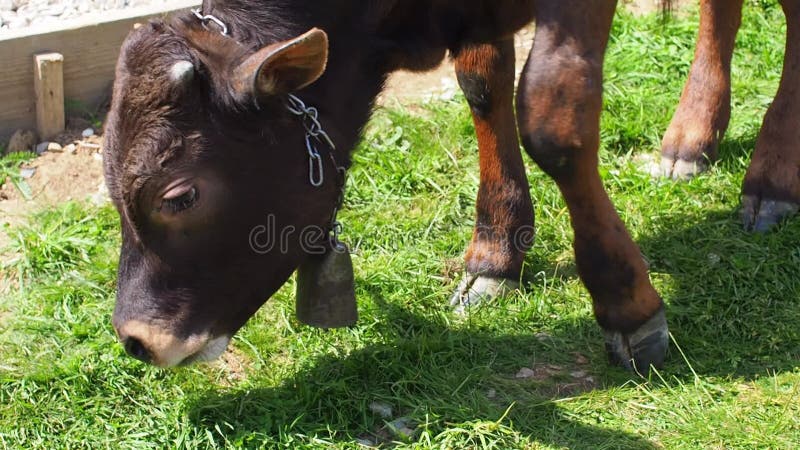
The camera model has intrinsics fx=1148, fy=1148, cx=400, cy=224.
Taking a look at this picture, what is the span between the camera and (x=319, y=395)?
4.68 m

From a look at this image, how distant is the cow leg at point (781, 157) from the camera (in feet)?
18.6

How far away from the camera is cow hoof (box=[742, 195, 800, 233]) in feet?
18.6

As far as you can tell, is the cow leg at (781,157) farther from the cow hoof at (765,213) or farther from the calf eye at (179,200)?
the calf eye at (179,200)

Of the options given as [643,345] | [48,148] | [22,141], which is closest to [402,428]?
[643,345]

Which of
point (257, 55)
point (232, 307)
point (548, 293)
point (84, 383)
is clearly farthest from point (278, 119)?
point (548, 293)

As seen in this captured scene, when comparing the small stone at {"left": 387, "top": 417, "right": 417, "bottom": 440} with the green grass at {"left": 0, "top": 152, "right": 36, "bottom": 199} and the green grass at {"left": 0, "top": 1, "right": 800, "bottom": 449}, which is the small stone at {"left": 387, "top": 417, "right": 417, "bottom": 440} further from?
the green grass at {"left": 0, "top": 152, "right": 36, "bottom": 199}

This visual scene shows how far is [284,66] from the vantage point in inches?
155

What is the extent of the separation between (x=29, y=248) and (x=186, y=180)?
212cm

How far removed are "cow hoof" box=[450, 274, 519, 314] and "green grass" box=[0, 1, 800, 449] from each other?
6cm

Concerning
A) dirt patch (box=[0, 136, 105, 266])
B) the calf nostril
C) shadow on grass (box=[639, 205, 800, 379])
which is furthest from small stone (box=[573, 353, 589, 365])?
dirt patch (box=[0, 136, 105, 266])

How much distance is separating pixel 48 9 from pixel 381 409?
160 inches

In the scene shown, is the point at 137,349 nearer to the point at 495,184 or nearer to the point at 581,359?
the point at 581,359

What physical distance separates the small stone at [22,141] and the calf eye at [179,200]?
2992 mm

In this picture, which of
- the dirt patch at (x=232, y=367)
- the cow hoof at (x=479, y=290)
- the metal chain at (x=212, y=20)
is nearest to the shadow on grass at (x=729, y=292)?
the cow hoof at (x=479, y=290)
